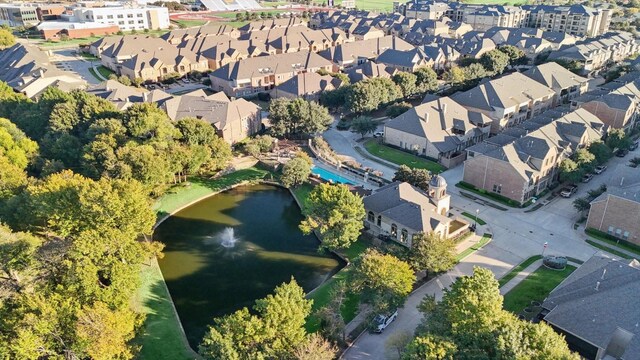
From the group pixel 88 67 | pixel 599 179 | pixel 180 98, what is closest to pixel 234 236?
pixel 180 98

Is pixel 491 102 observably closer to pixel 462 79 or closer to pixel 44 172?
pixel 462 79

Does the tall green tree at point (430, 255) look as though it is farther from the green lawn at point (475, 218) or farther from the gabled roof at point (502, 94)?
the gabled roof at point (502, 94)

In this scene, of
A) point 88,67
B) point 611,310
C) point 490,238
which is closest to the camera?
point 611,310

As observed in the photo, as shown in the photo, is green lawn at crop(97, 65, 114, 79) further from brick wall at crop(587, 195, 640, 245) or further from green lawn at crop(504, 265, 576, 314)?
brick wall at crop(587, 195, 640, 245)

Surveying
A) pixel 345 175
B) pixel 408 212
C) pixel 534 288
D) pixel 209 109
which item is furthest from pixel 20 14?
pixel 534 288

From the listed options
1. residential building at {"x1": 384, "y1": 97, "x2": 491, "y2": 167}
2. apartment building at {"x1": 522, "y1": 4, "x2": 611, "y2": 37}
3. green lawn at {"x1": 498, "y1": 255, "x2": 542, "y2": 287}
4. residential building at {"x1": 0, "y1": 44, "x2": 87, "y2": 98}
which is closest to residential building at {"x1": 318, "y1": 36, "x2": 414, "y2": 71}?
residential building at {"x1": 384, "y1": 97, "x2": 491, "y2": 167}

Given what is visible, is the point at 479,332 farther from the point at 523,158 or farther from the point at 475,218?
the point at 523,158

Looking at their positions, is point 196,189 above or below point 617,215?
below
